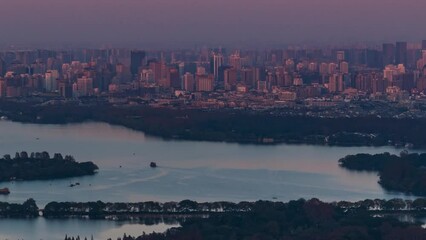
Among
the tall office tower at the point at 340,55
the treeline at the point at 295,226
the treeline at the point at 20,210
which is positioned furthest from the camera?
the tall office tower at the point at 340,55

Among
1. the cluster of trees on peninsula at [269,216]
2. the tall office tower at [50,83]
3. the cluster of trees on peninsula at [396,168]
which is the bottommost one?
the tall office tower at [50,83]

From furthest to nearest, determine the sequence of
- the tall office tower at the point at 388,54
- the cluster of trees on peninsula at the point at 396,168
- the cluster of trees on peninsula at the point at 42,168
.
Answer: the tall office tower at the point at 388,54
the cluster of trees on peninsula at the point at 42,168
the cluster of trees on peninsula at the point at 396,168

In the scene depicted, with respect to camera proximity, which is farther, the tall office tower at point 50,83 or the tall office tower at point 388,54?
the tall office tower at point 388,54

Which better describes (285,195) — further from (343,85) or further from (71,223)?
(343,85)

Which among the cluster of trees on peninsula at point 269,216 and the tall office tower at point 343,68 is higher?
the cluster of trees on peninsula at point 269,216

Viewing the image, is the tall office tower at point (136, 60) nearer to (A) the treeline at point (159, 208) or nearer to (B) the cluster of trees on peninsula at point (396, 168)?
(B) the cluster of trees on peninsula at point (396, 168)

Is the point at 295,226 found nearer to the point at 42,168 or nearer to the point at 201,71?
the point at 42,168

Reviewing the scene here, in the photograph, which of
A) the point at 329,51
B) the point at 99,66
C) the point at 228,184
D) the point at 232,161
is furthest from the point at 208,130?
the point at 329,51

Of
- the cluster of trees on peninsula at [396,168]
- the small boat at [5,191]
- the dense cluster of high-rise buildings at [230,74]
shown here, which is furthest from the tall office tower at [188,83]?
the small boat at [5,191]
